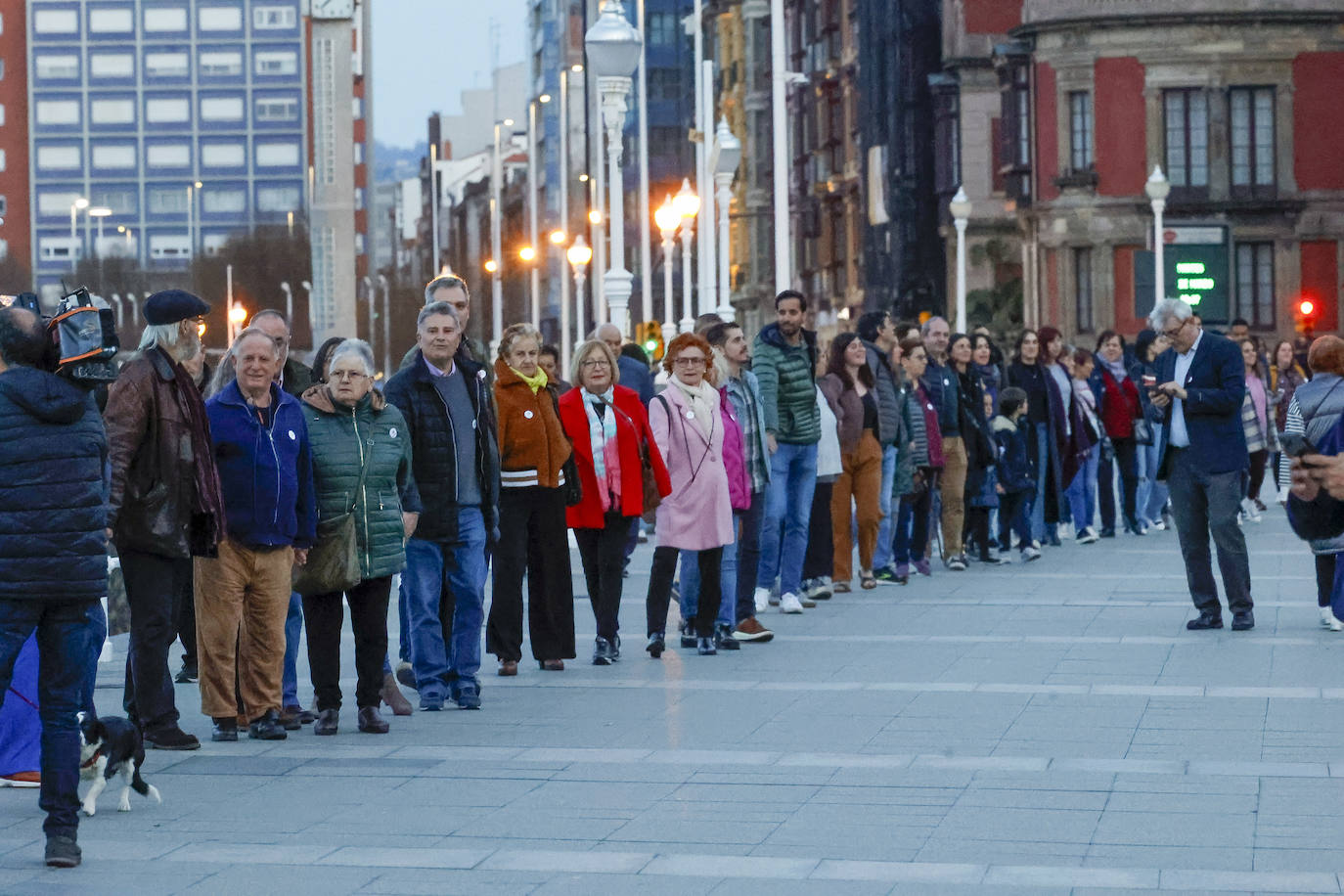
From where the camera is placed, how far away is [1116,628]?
15484 millimetres

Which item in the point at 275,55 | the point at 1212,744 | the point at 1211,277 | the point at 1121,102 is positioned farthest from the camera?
the point at 275,55

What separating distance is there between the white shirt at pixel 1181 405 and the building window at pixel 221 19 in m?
163

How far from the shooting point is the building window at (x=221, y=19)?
172750 millimetres

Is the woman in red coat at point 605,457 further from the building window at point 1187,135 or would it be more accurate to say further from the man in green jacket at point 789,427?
the building window at point 1187,135

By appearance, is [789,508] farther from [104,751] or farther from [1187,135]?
[1187,135]

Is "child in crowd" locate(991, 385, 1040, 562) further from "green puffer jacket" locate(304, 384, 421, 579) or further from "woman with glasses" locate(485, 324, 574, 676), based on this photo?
"green puffer jacket" locate(304, 384, 421, 579)

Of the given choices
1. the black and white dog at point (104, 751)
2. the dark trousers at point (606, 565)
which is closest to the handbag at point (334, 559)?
the black and white dog at point (104, 751)

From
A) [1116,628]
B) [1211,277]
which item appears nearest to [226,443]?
[1116,628]

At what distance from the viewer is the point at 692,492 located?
14.8m

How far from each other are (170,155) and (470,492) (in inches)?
6812

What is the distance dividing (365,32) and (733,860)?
18156cm

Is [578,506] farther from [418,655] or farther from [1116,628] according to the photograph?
[1116,628]

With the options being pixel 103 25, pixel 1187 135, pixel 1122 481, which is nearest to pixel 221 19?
pixel 103 25

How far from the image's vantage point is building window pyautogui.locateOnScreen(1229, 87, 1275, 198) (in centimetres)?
5388
